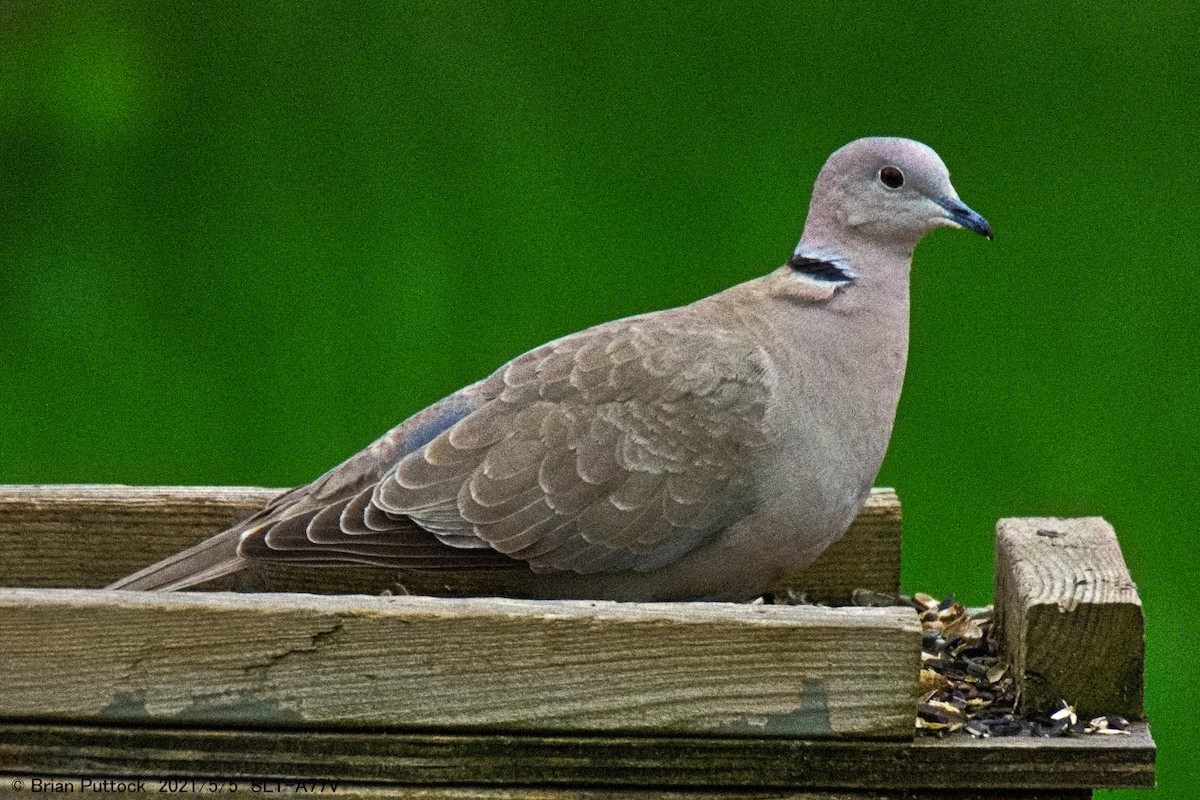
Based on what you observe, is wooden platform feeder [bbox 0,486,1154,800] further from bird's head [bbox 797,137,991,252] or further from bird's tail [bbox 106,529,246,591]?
bird's head [bbox 797,137,991,252]

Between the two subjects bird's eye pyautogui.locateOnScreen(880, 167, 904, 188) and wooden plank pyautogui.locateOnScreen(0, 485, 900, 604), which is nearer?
bird's eye pyautogui.locateOnScreen(880, 167, 904, 188)

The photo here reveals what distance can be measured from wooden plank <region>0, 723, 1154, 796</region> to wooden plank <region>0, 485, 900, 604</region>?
769 millimetres

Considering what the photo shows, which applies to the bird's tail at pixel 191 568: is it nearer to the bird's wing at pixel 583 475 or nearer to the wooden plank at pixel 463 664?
the bird's wing at pixel 583 475

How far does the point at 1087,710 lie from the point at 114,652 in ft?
4.78

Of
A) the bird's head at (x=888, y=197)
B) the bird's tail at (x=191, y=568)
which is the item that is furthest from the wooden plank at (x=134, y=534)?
the bird's head at (x=888, y=197)

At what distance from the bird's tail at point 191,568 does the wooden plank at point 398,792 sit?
1.50 feet

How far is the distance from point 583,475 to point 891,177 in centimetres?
72

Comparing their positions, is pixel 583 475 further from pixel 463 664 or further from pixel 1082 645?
pixel 1082 645

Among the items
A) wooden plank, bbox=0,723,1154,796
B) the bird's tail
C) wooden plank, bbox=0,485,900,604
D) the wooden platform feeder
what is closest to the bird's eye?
wooden plank, bbox=0,485,900,604

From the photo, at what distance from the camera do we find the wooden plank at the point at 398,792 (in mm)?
2365

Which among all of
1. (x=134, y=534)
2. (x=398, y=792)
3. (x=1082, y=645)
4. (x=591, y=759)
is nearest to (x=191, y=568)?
(x=134, y=534)

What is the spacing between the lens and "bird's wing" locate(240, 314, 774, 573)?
8.72 ft

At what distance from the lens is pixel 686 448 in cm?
267

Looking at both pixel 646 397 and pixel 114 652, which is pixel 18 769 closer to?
pixel 114 652
